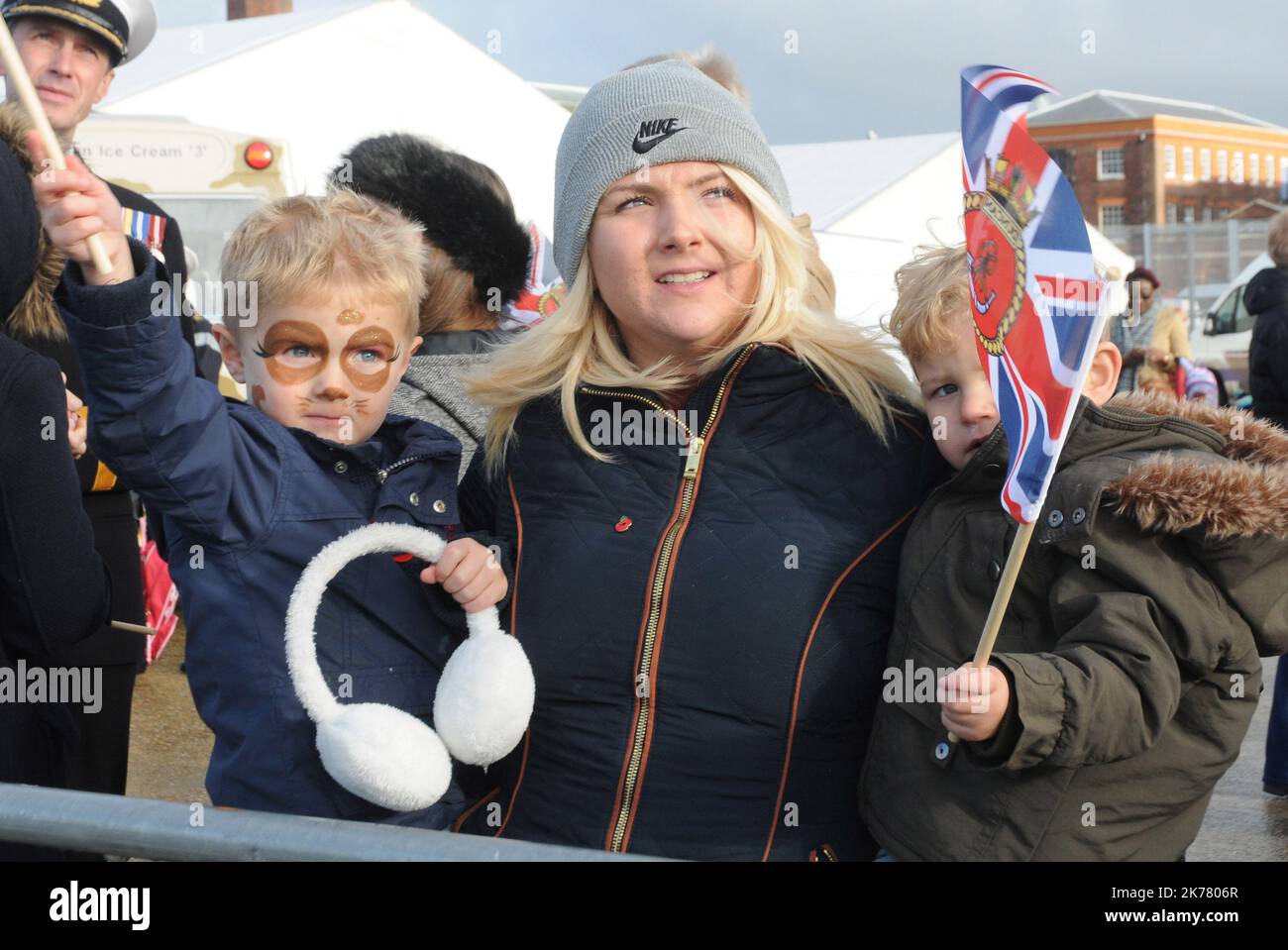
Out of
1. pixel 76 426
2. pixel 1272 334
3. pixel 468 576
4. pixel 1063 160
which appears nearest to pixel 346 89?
pixel 1063 160

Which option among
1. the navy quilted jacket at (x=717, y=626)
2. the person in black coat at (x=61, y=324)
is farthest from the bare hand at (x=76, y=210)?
the navy quilted jacket at (x=717, y=626)

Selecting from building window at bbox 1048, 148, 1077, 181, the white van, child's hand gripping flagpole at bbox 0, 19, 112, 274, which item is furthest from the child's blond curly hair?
the white van

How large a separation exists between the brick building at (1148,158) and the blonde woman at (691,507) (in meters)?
63.3

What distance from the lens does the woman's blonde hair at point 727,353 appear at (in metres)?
2.34

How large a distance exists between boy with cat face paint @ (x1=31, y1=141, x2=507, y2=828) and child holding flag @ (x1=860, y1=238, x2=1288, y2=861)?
0.65 metres

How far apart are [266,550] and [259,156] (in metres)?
7.11

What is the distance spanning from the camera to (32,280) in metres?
2.65

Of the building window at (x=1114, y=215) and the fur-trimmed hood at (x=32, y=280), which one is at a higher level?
the fur-trimmed hood at (x=32, y=280)

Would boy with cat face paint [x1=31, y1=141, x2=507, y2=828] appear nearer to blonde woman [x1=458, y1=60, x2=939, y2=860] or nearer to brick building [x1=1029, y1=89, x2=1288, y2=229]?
blonde woman [x1=458, y1=60, x2=939, y2=860]

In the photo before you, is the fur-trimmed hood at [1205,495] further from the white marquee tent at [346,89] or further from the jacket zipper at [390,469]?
the white marquee tent at [346,89]

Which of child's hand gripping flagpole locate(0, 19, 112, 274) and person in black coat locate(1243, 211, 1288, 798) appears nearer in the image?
child's hand gripping flagpole locate(0, 19, 112, 274)

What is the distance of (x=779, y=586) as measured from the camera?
7.14 feet

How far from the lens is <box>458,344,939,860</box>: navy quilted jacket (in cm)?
213
